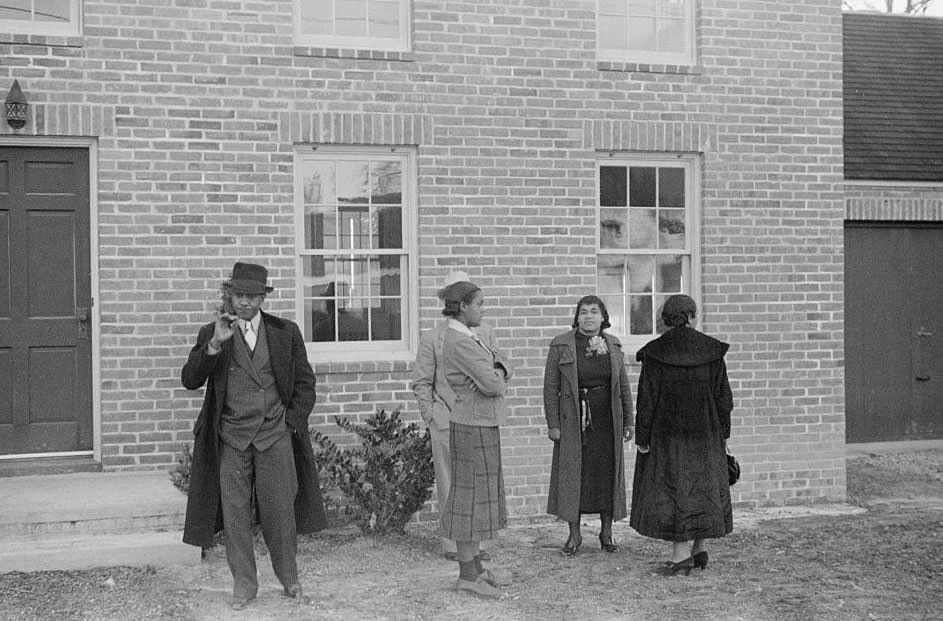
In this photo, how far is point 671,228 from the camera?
9.66 metres

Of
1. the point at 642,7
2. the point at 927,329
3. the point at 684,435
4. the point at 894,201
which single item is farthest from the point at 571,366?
the point at 927,329

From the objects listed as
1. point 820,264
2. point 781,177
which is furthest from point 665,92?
point 820,264

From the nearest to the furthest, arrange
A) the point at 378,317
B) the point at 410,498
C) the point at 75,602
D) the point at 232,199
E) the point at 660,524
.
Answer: the point at 75,602 → the point at 660,524 → the point at 410,498 → the point at 232,199 → the point at 378,317

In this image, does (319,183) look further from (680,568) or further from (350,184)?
(680,568)

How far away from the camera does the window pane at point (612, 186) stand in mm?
9492

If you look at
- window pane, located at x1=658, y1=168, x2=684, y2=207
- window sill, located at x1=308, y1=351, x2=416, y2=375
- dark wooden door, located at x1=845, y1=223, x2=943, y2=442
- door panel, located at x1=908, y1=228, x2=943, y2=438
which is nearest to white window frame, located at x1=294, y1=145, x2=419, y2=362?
window sill, located at x1=308, y1=351, x2=416, y2=375

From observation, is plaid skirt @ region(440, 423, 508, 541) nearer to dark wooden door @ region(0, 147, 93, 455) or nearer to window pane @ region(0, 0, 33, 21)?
dark wooden door @ region(0, 147, 93, 455)

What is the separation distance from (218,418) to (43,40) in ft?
12.0

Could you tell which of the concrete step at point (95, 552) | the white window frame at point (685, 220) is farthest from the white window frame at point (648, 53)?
the concrete step at point (95, 552)

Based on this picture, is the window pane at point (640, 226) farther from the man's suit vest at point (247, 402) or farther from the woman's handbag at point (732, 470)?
the man's suit vest at point (247, 402)

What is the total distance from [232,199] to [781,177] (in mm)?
4799

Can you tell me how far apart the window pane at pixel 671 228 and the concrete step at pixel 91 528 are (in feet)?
15.4

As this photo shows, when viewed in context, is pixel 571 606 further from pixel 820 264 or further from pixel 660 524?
pixel 820 264

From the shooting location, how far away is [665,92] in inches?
373
